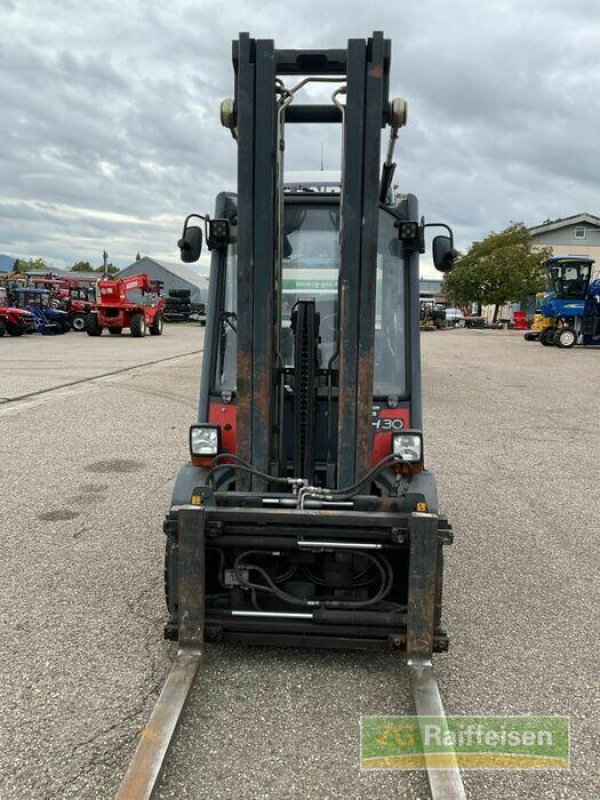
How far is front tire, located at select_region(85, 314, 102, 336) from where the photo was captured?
3100cm

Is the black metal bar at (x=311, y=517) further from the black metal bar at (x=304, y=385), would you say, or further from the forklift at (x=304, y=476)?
the black metal bar at (x=304, y=385)

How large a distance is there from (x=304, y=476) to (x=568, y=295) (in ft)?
95.7

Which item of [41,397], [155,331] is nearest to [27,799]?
[41,397]

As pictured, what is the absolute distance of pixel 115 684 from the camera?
125 inches

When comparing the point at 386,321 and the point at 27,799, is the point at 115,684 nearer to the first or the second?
the point at 27,799

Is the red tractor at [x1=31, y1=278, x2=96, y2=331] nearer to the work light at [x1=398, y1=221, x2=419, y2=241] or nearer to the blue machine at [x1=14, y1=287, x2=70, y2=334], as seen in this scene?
the blue machine at [x1=14, y1=287, x2=70, y2=334]

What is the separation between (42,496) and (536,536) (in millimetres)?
4495

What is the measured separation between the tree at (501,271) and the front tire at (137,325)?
3067 cm

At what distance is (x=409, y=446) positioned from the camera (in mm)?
3676

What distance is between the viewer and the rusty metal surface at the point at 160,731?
7.75ft

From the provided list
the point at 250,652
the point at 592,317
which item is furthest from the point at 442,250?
the point at 592,317

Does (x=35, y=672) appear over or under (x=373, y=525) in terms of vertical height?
under

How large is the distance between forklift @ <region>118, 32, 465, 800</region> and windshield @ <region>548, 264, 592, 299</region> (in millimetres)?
28274

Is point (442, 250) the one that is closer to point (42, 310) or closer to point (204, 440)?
point (204, 440)
